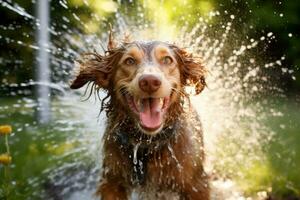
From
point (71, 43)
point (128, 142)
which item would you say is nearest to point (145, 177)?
point (128, 142)

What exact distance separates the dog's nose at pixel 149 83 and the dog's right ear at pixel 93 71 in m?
0.64

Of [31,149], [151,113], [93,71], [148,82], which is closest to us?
[148,82]

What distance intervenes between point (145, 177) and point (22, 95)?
8517mm

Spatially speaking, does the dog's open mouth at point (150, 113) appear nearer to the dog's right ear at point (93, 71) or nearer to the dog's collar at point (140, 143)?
the dog's collar at point (140, 143)

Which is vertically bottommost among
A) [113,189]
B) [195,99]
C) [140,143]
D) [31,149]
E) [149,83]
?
[31,149]

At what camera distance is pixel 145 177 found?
4.26 meters

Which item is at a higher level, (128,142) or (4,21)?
(4,21)

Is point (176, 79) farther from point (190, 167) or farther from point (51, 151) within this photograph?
point (51, 151)

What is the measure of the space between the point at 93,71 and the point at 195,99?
1.35 metres

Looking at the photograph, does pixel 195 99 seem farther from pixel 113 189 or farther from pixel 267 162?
pixel 113 189

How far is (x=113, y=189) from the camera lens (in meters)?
4.27

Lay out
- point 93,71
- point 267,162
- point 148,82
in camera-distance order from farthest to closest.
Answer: point 267,162 → point 93,71 → point 148,82

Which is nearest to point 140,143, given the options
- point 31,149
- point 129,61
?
point 129,61

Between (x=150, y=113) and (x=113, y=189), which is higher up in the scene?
(x=150, y=113)
